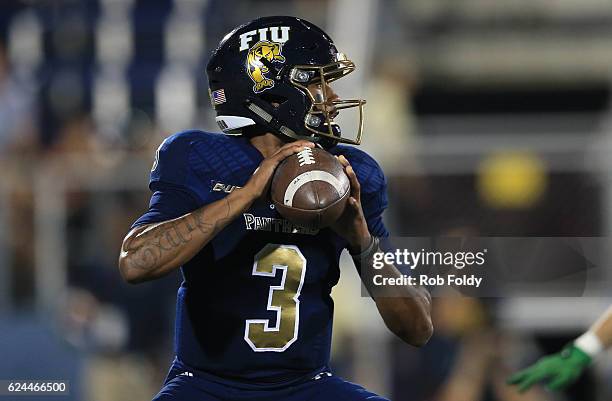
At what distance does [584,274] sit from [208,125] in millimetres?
2787

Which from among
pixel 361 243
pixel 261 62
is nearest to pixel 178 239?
pixel 361 243

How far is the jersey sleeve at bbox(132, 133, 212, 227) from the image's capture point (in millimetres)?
2662

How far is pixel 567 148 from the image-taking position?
5531 millimetres

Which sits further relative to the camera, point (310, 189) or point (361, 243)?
point (361, 243)

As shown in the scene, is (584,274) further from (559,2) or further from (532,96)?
(559,2)

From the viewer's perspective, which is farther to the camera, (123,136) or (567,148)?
(123,136)

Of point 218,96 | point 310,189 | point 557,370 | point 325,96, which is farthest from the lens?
point 557,370

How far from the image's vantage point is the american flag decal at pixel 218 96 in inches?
114

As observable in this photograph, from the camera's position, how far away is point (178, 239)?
8.23ft

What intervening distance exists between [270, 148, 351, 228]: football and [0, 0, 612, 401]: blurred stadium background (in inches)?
49.8

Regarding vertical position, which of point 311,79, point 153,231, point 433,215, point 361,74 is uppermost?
point 311,79

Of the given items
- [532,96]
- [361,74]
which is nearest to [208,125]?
[361,74]

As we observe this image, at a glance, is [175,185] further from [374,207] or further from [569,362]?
[569,362]

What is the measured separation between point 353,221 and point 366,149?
2719 mm
